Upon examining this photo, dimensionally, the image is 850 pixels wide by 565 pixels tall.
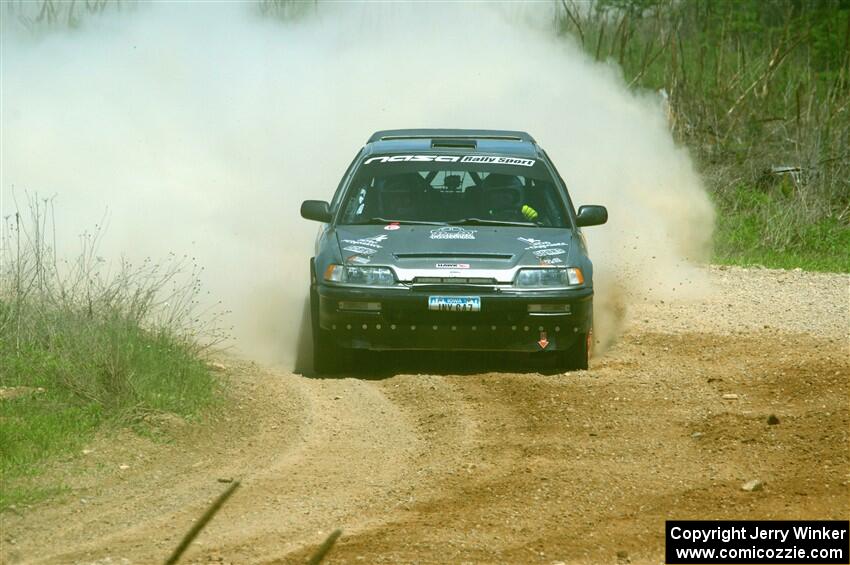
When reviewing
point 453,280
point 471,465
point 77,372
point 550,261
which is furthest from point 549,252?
point 77,372

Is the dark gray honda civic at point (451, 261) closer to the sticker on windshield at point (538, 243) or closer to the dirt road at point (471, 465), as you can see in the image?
the sticker on windshield at point (538, 243)

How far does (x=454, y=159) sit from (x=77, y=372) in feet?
11.7

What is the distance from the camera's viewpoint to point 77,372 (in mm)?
8375

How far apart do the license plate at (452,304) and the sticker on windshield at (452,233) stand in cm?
69

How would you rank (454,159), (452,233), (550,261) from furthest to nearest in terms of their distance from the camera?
1. (454,159)
2. (452,233)
3. (550,261)

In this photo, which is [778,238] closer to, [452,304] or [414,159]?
[414,159]

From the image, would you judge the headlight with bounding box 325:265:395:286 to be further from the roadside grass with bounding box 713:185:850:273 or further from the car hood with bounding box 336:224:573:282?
the roadside grass with bounding box 713:185:850:273

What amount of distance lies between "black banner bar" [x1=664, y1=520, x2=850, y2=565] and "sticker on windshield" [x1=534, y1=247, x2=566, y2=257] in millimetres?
3637

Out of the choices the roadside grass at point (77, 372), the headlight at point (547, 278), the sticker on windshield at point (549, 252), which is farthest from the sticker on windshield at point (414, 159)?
the roadside grass at point (77, 372)

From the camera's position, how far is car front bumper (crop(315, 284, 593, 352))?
9.32m

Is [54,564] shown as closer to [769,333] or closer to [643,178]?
[769,333]

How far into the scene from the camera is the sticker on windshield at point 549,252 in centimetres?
965

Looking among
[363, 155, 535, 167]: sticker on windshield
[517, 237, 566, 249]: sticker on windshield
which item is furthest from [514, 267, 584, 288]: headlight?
[363, 155, 535, 167]: sticker on windshield

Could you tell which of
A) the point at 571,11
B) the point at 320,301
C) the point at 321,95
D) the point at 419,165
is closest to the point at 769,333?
the point at 419,165
